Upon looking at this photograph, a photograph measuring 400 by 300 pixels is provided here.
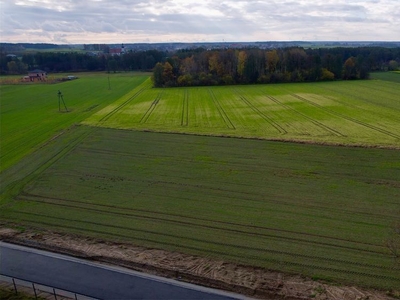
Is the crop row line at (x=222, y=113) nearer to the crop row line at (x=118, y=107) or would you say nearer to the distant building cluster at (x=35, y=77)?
the crop row line at (x=118, y=107)

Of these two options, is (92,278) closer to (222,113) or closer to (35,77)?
(222,113)

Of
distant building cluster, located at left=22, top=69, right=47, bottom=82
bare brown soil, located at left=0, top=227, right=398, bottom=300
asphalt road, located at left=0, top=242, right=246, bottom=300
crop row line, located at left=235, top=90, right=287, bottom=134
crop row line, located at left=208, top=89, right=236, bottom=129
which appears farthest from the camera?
distant building cluster, located at left=22, top=69, right=47, bottom=82

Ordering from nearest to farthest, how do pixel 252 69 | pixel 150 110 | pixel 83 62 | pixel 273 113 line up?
pixel 273 113 → pixel 150 110 → pixel 252 69 → pixel 83 62

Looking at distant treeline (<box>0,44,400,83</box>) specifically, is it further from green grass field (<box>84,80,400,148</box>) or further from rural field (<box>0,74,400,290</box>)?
rural field (<box>0,74,400,290</box>)

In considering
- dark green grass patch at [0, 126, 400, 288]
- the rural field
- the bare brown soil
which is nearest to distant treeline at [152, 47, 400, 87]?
the rural field

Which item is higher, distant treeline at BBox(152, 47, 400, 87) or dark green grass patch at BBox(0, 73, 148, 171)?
distant treeline at BBox(152, 47, 400, 87)

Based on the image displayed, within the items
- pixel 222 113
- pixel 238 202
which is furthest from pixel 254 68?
pixel 238 202
